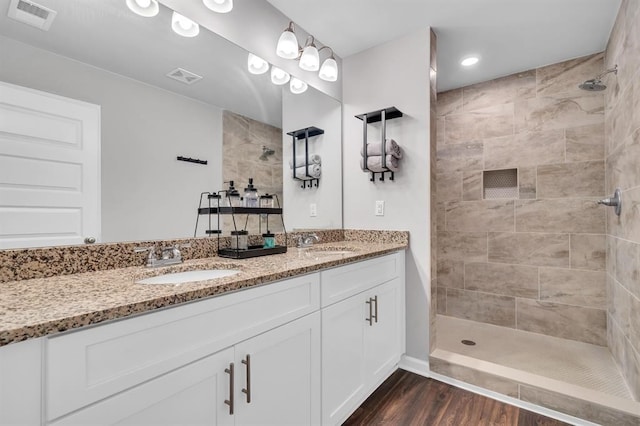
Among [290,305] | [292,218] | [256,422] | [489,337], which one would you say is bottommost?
[489,337]

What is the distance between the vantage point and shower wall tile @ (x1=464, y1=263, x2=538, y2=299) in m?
2.65

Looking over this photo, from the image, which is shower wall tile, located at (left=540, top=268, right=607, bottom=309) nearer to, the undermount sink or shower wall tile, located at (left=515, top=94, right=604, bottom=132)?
shower wall tile, located at (left=515, top=94, right=604, bottom=132)

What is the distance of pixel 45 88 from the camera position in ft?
3.43

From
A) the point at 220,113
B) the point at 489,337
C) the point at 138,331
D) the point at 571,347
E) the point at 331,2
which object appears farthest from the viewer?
the point at 489,337

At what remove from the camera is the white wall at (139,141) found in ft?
3.49

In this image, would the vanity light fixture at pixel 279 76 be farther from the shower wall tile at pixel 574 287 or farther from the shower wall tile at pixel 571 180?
the shower wall tile at pixel 574 287

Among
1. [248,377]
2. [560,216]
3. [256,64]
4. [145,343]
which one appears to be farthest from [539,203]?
[145,343]

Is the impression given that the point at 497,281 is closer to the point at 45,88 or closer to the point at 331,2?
the point at 331,2

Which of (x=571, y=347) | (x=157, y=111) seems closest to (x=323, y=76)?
(x=157, y=111)

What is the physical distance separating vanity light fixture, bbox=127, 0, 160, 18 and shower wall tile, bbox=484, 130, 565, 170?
267cm

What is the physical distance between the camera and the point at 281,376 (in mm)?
1132

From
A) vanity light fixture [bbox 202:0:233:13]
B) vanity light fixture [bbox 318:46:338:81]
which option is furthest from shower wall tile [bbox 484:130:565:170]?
vanity light fixture [bbox 202:0:233:13]

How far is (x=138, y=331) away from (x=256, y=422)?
545 millimetres

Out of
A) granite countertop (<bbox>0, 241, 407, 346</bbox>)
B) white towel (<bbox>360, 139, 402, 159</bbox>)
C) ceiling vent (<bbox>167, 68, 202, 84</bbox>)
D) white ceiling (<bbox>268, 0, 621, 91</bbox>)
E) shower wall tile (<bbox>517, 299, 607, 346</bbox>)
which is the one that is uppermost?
white ceiling (<bbox>268, 0, 621, 91</bbox>)
